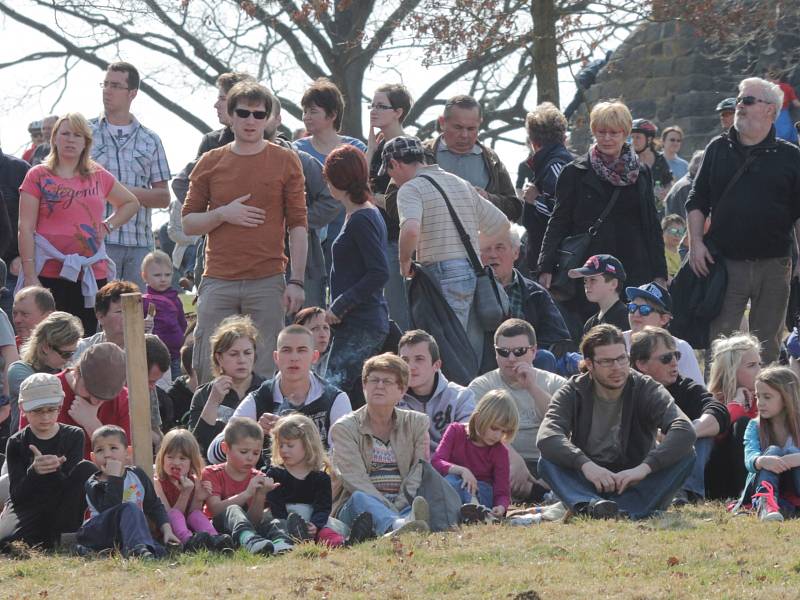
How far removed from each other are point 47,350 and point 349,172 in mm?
2054

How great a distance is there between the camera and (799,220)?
10.9 metres

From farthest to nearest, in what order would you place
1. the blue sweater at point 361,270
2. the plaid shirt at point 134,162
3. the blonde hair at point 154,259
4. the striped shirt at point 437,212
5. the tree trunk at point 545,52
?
the tree trunk at point 545,52 → the blonde hair at point 154,259 → the plaid shirt at point 134,162 → the striped shirt at point 437,212 → the blue sweater at point 361,270

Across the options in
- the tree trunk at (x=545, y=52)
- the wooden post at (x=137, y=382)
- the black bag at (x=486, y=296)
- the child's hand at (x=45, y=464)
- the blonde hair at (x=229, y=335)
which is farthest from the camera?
the tree trunk at (x=545, y=52)

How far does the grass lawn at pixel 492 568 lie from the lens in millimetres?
6926

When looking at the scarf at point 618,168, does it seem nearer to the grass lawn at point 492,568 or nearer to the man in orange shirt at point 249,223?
the man in orange shirt at point 249,223

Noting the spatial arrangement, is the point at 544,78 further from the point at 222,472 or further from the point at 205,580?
the point at 205,580

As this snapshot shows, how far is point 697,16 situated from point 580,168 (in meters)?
10.6

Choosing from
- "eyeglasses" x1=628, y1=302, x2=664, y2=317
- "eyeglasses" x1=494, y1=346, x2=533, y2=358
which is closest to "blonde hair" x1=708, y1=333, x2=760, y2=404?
"eyeglasses" x1=628, y1=302, x2=664, y2=317

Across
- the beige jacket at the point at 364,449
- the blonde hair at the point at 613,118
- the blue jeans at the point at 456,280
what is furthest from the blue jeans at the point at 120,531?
the blonde hair at the point at 613,118

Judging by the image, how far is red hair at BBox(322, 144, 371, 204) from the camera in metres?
9.74

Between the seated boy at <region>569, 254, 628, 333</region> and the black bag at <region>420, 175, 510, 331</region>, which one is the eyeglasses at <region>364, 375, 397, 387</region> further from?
the seated boy at <region>569, 254, 628, 333</region>

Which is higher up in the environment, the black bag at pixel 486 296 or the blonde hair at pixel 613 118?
the blonde hair at pixel 613 118

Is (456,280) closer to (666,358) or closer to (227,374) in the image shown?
(666,358)

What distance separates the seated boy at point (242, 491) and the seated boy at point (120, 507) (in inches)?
12.0
